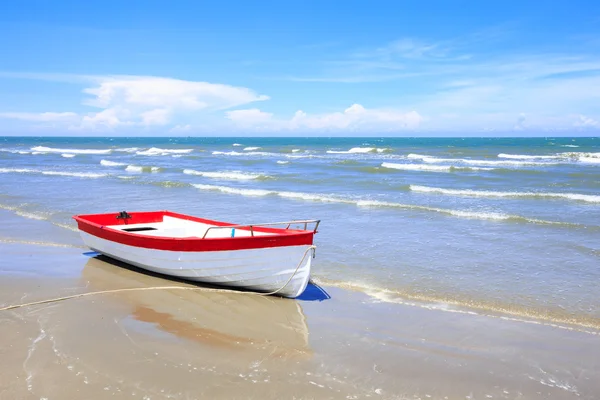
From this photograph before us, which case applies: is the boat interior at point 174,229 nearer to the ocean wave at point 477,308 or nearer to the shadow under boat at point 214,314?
the shadow under boat at point 214,314

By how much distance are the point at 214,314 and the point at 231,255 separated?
107 centimetres

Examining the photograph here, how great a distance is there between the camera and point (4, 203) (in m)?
17.2

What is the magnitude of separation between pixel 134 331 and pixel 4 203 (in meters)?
13.8

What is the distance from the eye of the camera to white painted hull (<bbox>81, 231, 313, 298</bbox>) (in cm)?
743

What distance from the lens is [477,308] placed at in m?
7.25

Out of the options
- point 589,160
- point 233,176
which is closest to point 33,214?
point 233,176

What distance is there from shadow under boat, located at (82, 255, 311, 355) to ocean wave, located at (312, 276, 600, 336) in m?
1.40

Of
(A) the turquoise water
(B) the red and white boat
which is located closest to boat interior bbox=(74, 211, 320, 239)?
(B) the red and white boat

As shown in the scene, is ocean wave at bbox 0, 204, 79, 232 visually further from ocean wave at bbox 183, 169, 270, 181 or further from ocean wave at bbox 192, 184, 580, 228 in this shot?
ocean wave at bbox 183, 169, 270, 181

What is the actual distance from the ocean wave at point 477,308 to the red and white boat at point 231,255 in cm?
116

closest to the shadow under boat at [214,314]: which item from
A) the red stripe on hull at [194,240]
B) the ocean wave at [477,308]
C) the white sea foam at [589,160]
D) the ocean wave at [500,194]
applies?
the red stripe on hull at [194,240]

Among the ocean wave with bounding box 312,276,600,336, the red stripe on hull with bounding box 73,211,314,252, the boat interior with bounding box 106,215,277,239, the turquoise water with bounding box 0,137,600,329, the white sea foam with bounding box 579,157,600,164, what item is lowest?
the ocean wave with bounding box 312,276,600,336

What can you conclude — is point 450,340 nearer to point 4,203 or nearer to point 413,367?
point 413,367

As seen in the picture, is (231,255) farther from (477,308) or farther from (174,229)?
(477,308)
